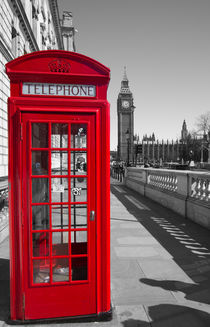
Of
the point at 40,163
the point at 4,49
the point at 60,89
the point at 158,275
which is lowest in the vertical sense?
the point at 158,275

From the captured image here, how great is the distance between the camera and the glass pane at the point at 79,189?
3.17 meters

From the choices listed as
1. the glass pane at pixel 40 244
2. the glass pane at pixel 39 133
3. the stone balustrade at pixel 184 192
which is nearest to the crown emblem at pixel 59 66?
the glass pane at pixel 39 133

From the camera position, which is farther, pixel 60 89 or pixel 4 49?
pixel 4 49

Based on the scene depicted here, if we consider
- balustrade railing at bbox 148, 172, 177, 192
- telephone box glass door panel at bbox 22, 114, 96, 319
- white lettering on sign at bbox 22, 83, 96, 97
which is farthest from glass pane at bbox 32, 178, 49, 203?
balustrade railing at bbox 148, 172, 177, 192

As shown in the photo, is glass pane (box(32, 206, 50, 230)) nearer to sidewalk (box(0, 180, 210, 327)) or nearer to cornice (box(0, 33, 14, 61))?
sidewalk (box(0, 180, 210, 327))

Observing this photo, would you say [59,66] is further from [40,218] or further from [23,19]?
[23,19]

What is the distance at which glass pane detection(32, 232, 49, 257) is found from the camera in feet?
10.3

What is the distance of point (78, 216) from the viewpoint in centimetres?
353

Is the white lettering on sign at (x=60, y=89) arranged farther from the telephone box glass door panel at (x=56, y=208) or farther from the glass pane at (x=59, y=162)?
the glass pane at (x=59, y=162)

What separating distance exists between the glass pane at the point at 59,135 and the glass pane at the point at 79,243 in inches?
42.4

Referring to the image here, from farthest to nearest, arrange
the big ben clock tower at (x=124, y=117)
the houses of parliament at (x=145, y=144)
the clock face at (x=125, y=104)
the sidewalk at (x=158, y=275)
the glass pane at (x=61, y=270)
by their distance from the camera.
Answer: the clock face at (x=125, y=104), the big ben clock tower at (x=124, y=117), the houses of parliament at (x=145, y=144), the sidewalk at (x=158, y=275), the glass pane at (x=61, y=270)

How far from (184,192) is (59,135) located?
6704 millimetres

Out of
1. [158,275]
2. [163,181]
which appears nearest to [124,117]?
[163,181]

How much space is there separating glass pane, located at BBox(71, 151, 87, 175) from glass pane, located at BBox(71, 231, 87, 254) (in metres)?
0.73
